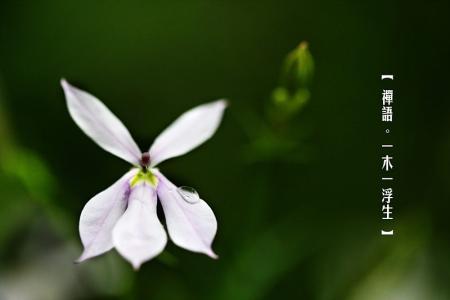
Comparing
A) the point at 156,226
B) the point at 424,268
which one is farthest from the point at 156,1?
the point at 156,226

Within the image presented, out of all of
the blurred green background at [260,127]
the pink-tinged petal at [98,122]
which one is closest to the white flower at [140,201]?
the pink-tinged petal at [98,122]

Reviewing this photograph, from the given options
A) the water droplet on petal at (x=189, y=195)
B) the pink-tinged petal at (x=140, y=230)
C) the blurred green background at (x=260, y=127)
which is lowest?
the pink-tinged petal at (x=140, y=230)

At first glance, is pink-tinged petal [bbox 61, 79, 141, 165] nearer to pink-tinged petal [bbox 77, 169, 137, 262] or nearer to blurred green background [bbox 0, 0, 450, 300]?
pink-tinged petal [bbox 77, 169, 137, 262]

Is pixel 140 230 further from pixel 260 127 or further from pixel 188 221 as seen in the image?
pixel 260 127

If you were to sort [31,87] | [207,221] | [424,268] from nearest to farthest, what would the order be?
1. [207,221]
2. [424,268]
3. [31,87]

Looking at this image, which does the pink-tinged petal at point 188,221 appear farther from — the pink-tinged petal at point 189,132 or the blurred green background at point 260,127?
the blurred green background at point 260,127

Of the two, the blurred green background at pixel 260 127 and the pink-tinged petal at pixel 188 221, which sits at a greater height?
the blurred green background at pixel 260 127

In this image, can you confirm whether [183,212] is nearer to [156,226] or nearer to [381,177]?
[156,226]

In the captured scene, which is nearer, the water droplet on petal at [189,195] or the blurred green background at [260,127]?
the water droplet on petal at [189,195]
